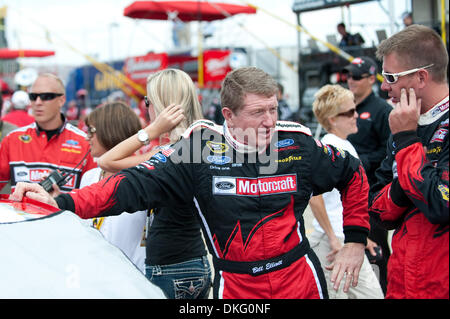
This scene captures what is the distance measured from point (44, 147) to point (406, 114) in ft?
9.96

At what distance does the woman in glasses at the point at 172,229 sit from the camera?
2.86 metres

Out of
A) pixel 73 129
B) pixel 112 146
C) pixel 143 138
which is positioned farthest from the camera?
pixel 73 129

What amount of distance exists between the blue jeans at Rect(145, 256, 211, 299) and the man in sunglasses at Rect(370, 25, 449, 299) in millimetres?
1134

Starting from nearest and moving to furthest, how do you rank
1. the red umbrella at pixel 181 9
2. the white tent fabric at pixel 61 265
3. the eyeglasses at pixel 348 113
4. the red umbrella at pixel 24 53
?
the white tent fabric at pixel 61 265 < the eyeglasses at pixel 348 113 < the red umbrella at pixel 181 9 < the red umbrella at pixel 24 53

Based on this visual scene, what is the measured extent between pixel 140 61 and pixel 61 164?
15.2 metres

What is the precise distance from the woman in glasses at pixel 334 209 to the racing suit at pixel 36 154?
1.76m

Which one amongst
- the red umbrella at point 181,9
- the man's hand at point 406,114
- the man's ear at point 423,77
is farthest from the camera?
the red umbrella at point 181,9

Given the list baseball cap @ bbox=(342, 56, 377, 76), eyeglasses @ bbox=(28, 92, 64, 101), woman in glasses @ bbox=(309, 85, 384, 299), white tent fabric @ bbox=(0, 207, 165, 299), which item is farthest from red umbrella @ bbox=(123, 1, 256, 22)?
white tent fabric @ bbox=(0, 207, 165, 299)

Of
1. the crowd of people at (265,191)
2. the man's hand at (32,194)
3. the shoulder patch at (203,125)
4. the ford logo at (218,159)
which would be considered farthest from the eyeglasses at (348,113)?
the man's hand at (32,194)

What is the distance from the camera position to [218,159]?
2338 millimetres

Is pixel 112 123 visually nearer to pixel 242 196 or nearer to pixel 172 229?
pixel 172 229

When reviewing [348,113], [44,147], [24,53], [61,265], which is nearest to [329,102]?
[348,113]

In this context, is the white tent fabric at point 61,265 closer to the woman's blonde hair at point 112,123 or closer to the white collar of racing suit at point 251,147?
the white collar of racing suit at point 251,147

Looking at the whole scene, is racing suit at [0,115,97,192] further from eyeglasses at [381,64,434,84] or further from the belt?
eyeglasses at [381,64,434,84]
